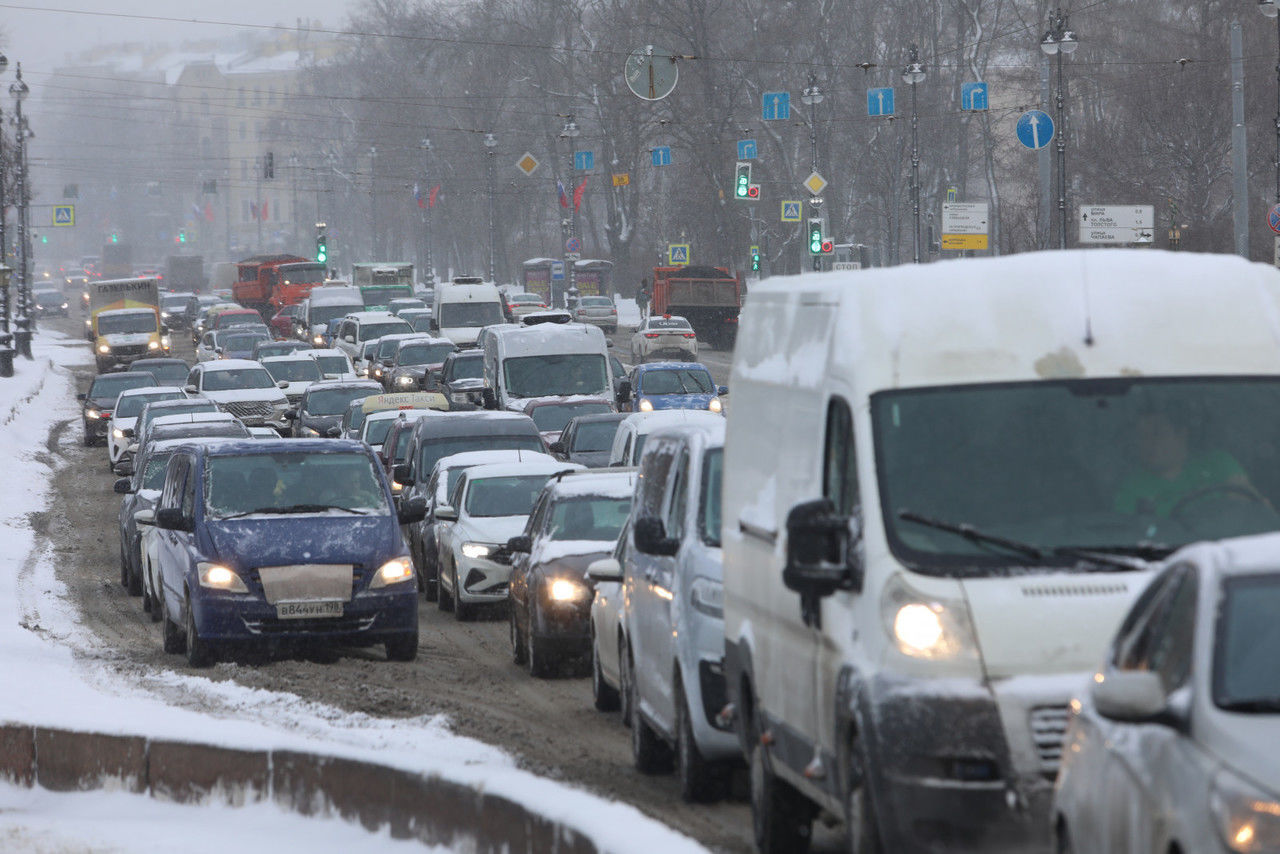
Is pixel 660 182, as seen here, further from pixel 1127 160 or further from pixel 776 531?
pixel 776 531

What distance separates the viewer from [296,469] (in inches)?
640

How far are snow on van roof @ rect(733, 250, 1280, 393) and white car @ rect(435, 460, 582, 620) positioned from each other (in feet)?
35.2

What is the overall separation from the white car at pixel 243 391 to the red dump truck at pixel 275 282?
43869 millimetres

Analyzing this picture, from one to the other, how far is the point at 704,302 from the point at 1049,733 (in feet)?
206

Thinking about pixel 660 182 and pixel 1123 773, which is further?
pixel 660 182

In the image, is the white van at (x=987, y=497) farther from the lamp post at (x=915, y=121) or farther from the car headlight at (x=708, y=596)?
the lamp post at (x=915, y=121)

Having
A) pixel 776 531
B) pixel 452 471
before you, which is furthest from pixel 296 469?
pixel 776 531

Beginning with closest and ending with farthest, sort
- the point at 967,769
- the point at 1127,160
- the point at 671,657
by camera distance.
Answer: the point at 967,769 < the point at 671,657 < the point at 1127,160

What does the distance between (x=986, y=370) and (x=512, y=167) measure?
104881 mm

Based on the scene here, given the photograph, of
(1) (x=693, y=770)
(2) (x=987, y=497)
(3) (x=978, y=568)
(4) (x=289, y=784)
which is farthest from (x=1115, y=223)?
(3) (x=978, y=568)

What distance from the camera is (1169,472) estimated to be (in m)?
6.88

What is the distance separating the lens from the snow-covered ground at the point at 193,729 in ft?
24.2

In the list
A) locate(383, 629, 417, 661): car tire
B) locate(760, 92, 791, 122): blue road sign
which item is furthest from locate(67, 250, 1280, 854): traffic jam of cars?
locate(760, 92, 791, 122): blue road sign

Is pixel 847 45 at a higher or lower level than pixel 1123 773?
higher
